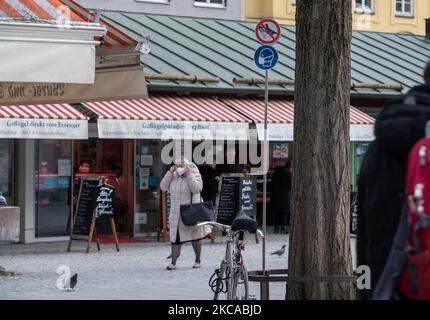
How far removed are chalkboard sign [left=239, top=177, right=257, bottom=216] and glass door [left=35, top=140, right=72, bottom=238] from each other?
338 centimetres

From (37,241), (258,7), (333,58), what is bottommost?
(37,241)

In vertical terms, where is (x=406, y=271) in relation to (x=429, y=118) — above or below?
below

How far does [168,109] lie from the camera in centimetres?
2358

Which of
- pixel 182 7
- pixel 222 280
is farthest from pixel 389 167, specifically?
pixel 182 7

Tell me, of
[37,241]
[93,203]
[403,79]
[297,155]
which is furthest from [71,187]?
[297,155]

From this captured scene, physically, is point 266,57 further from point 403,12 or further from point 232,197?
point 403,12

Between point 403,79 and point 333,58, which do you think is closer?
point 333,58

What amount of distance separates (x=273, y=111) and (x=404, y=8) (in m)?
12.3

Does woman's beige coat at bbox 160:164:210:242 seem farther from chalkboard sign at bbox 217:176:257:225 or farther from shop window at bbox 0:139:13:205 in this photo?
shop window at bbox 0:139:13:205

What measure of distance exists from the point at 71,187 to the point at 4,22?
12.3m

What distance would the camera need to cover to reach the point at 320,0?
32.0 ft

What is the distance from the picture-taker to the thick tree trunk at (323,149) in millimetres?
9672

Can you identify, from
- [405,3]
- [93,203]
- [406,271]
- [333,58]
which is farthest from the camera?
[405,3]
